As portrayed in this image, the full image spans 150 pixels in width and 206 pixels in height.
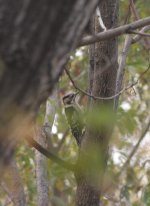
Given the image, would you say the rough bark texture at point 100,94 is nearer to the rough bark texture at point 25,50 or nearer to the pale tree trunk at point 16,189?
the pale tree trunk at point 16,189

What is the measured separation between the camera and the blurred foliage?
4.44m

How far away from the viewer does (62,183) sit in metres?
6.85

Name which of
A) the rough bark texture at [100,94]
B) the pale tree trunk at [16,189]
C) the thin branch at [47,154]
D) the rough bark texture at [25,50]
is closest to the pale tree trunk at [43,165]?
the pale tree trunk at [16,189]

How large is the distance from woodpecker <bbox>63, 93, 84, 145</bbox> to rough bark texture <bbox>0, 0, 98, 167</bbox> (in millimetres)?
2371

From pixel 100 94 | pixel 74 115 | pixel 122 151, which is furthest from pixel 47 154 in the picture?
pixel 122 151

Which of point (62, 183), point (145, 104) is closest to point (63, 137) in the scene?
point (62, 183)

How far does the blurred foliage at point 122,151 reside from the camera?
175 inches

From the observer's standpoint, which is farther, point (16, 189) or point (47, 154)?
point (16, 189)

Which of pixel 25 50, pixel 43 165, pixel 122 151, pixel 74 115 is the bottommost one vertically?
pixel 25 50

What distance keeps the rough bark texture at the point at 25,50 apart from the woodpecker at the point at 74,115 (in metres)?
2.37

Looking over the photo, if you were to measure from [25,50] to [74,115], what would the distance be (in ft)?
9.68

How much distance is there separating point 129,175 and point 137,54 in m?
1.64

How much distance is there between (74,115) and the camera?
390 centimetres

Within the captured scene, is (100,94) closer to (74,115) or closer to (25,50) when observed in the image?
(74,115)
